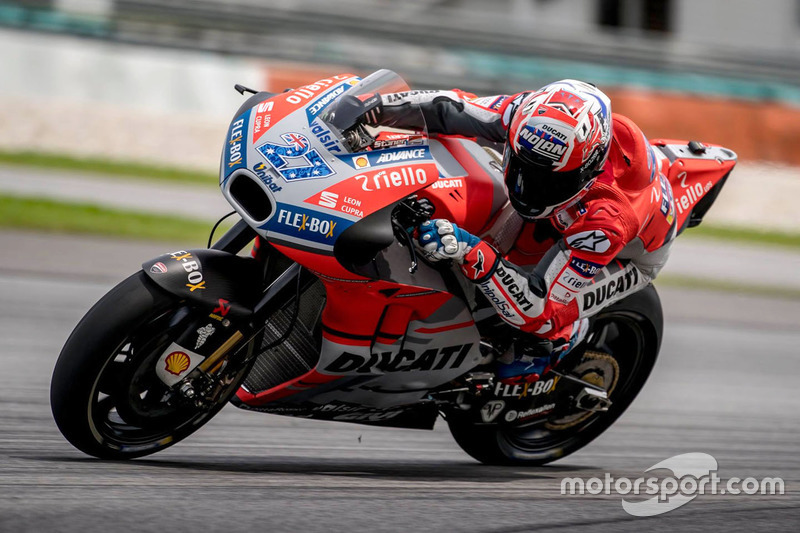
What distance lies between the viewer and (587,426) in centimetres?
500

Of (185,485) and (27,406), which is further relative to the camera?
(27,406)

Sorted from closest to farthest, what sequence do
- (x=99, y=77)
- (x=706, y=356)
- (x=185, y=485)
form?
(x=185, y=485), (x=706, y=356), (x=99, y=77)

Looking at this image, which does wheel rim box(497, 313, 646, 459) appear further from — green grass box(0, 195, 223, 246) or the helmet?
green grass box(0, 195, 223, 246)

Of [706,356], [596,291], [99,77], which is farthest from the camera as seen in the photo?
[99,77]

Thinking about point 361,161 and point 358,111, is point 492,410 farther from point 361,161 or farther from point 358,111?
point 358,111

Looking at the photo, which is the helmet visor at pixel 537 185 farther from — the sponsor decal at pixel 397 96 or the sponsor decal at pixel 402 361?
the sponsor decal at pixel 402 361

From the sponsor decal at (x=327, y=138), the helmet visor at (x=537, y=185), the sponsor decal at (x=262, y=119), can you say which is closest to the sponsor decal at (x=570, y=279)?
the helmet visor at (x=537, y=185)

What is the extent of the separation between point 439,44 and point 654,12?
1048 centimetres

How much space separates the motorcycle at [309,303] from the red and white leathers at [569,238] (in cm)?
9

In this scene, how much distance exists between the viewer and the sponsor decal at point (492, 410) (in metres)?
4.54

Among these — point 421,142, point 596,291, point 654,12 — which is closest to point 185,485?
point 421,142

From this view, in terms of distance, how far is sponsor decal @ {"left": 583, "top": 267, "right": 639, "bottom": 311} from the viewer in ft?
14.0

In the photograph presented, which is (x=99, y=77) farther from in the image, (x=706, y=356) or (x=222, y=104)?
(x=706, y=356)

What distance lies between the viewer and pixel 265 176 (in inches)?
141
